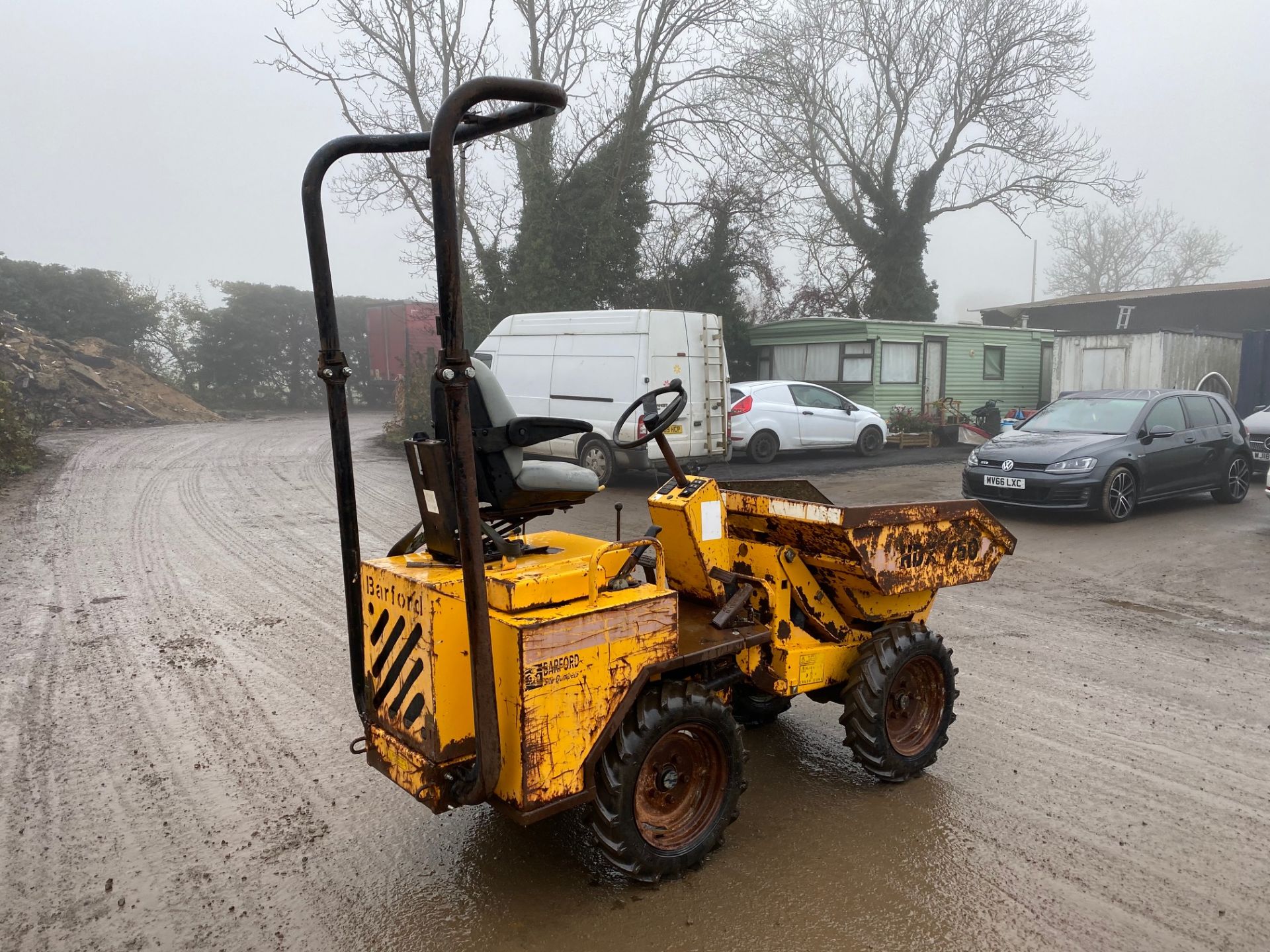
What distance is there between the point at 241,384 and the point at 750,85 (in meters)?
19.4

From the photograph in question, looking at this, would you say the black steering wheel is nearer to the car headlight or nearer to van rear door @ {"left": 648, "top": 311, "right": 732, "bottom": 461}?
the car headlight

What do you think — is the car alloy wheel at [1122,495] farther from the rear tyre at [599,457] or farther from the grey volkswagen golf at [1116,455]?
the rear tyre at [599,457]

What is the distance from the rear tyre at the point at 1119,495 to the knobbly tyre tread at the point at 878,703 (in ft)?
Answer: 23.7

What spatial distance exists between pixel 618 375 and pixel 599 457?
133 cm

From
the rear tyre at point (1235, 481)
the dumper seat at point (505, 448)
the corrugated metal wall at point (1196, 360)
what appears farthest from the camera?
the corrugated metal wall at point (1196, 360)

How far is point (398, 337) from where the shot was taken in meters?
28.5

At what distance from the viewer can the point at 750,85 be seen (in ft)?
78.2

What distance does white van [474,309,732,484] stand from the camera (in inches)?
486

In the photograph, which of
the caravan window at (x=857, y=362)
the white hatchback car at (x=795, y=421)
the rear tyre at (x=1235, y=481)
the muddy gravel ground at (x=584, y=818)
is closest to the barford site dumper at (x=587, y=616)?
the muddy gravel ground at (x=584, y=818)

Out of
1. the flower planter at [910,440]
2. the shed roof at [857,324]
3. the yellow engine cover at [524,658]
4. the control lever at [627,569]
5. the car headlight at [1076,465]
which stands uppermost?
the shed roof at [857,324]

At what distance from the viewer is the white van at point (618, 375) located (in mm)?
12352

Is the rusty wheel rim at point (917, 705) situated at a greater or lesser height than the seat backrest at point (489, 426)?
lesser

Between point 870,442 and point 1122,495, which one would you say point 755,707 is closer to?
point 1122,495

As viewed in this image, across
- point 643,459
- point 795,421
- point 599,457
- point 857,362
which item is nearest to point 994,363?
point 857,362
